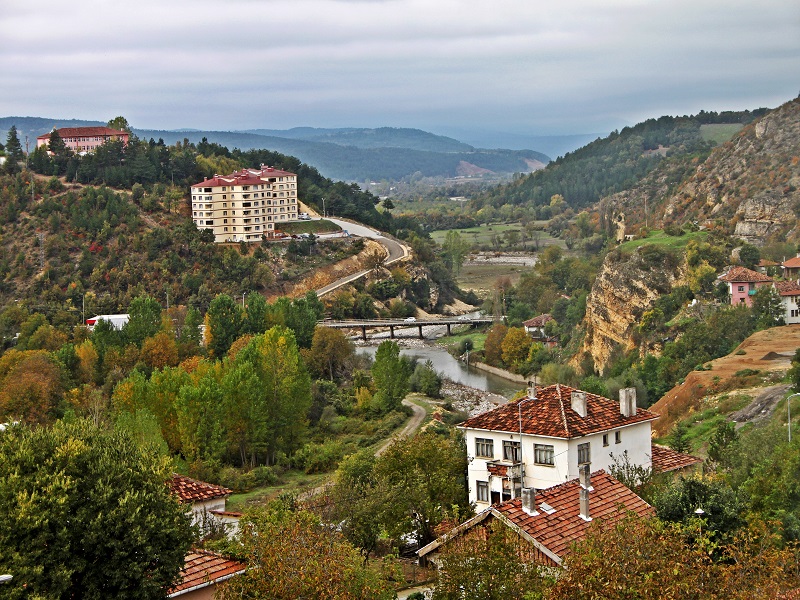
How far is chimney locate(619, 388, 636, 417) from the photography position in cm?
2933

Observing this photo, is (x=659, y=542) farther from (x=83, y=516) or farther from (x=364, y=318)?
(x=364, y=318)

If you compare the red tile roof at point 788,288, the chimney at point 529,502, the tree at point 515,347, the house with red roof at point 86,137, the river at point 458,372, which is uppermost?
the house with red roof at point 86,137

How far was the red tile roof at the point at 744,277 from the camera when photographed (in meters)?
66.9

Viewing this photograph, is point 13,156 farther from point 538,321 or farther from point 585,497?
point 585,497

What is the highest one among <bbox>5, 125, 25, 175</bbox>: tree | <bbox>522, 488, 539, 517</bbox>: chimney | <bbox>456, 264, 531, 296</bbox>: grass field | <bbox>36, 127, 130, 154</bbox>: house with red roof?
<bbox>36, 127, 130, 154</bbox>: house with red roof

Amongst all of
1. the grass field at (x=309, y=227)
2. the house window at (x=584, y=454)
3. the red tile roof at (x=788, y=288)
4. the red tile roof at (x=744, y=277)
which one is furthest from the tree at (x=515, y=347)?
the house window at (x=584, y=454)

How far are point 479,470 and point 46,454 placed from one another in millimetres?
12599

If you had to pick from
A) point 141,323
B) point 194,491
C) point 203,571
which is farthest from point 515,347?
point 203,571

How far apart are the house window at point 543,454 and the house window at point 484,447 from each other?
48.3 inches

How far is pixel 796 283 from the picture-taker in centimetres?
6266

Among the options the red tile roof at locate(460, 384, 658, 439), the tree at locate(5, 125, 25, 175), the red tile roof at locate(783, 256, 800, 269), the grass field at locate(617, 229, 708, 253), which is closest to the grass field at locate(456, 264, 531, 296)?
the grass field at locate(617, 229, 708, 253)

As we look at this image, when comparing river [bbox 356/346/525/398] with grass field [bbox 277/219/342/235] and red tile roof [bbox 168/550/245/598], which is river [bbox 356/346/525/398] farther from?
red tile roof [bbox 168/550/245/598]

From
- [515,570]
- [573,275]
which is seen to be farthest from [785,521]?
[573,275]

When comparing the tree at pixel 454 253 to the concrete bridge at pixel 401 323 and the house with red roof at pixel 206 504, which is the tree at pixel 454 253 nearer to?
the concrete bridge at pixel 401 323
